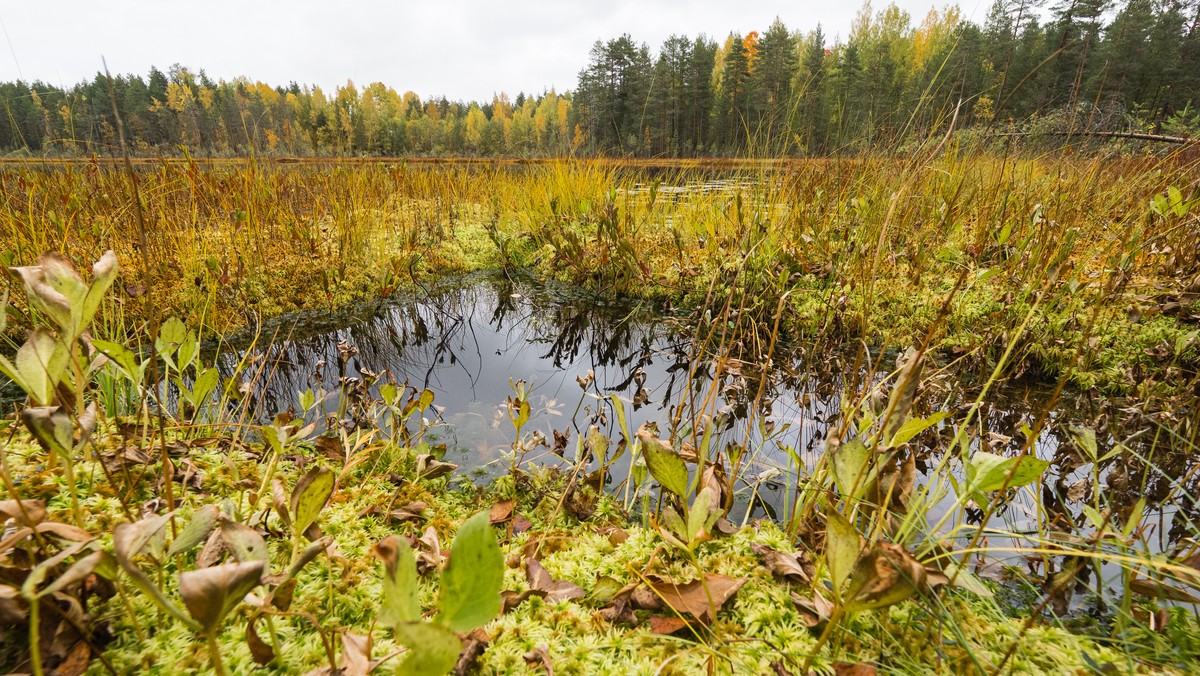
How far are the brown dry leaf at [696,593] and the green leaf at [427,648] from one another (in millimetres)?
489

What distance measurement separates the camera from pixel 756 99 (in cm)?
1436

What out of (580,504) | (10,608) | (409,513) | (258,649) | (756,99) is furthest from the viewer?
(756,99)

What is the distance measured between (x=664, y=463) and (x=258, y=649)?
0.61m

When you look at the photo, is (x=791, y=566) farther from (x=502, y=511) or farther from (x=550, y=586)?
(x=502, y=511)

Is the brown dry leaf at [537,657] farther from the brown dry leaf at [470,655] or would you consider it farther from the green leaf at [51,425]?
the green leaf at [51,425]

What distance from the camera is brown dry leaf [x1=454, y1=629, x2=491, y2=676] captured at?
2.29 feet

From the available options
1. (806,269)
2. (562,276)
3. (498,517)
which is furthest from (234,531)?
(562,276)

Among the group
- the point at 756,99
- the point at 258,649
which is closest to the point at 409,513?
the point at 258,649

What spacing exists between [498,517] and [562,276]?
9.67ft

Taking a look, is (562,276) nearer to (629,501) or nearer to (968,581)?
(629,501)

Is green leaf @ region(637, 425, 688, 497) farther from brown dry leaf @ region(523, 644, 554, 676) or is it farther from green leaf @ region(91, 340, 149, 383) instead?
green leaf @ region(91, 340, 149, 383)

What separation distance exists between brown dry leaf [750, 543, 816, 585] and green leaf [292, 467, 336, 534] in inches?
30.8

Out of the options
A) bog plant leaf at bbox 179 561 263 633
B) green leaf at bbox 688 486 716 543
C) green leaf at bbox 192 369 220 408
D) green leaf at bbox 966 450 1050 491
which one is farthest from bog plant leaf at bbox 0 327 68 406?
green leaf at bbox 966 450 1050 491

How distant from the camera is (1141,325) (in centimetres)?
232
